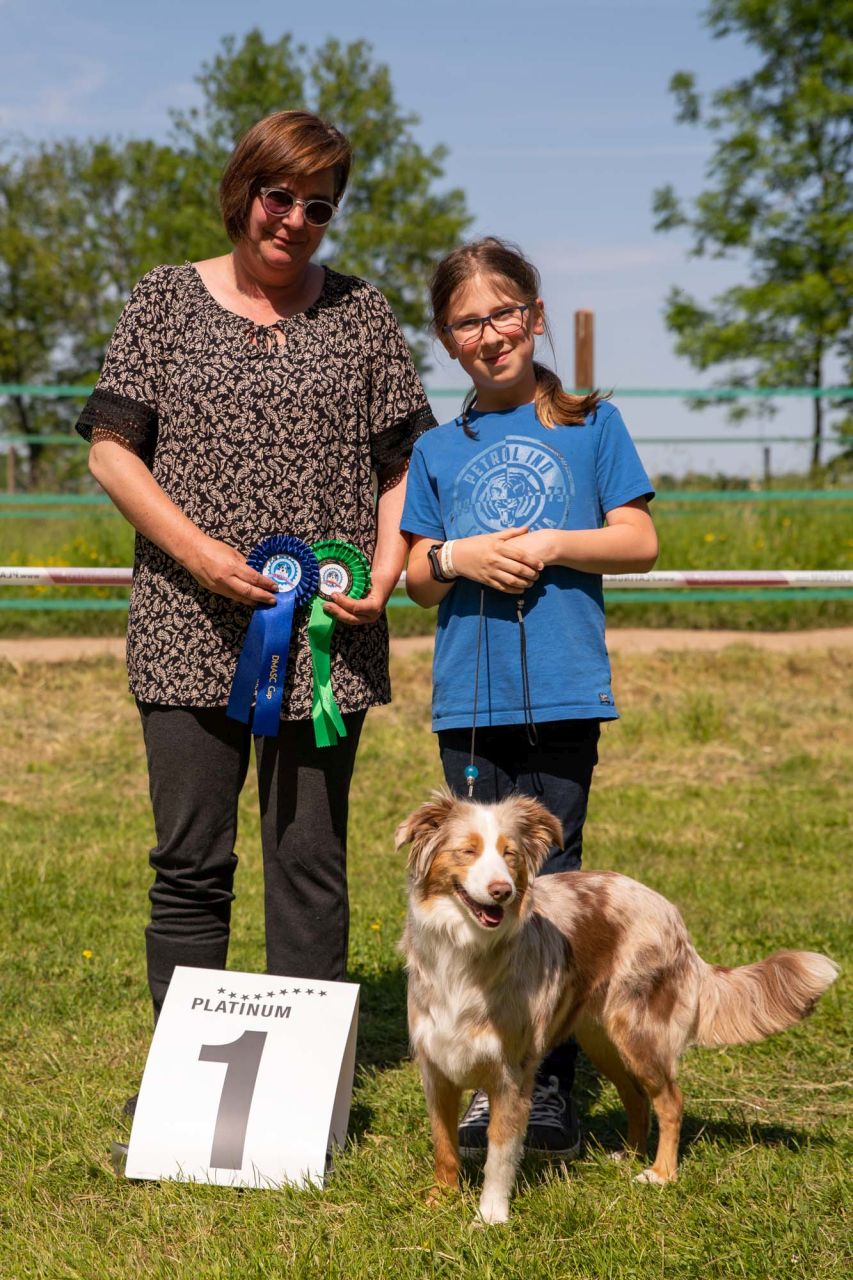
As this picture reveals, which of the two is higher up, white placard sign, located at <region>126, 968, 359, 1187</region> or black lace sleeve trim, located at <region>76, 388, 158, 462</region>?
black lace sleeve trim, located at <region>76, 388, 158, 462</region>

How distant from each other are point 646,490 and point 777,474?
9.39 meters

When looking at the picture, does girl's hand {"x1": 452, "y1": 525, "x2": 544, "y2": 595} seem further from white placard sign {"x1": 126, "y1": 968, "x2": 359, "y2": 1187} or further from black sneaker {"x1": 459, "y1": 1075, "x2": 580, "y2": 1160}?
black sneaker {"x1": 459, "y1": 1075, "x2": 580, "y2": 1160}

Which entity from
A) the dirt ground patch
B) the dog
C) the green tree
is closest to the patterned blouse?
the dog

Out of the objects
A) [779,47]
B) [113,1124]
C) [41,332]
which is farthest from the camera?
[41,332]

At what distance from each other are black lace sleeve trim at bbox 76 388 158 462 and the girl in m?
0.67

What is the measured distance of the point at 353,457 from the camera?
122 inches

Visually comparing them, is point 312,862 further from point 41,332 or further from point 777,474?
point 41,332

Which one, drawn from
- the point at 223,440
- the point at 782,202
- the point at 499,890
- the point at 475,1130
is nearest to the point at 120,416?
the point at 223,440

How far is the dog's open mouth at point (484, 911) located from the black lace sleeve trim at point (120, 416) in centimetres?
130

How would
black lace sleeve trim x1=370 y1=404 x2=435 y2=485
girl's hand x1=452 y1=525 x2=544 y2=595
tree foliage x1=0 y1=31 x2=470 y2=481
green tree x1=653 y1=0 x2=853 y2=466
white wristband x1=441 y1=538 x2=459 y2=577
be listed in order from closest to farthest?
girl's hand x1=452 y1=525 x2=544 y2=595 < white wristband x1=441 y1=538 x2=459 y2=577 < black lace sleeve trim x1=370 y1=404 x2=435 y2=485 < green tree x1=653 y1=0 x2=853 y2=466 < tree foliage x1=0 y1=31 x2=470 y2=481

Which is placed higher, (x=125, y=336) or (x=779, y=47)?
(x=779, y=47)

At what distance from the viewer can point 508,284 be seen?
120 inches

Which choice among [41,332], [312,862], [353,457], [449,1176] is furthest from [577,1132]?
[41,332]

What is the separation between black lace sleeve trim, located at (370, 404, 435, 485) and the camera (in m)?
3.21
